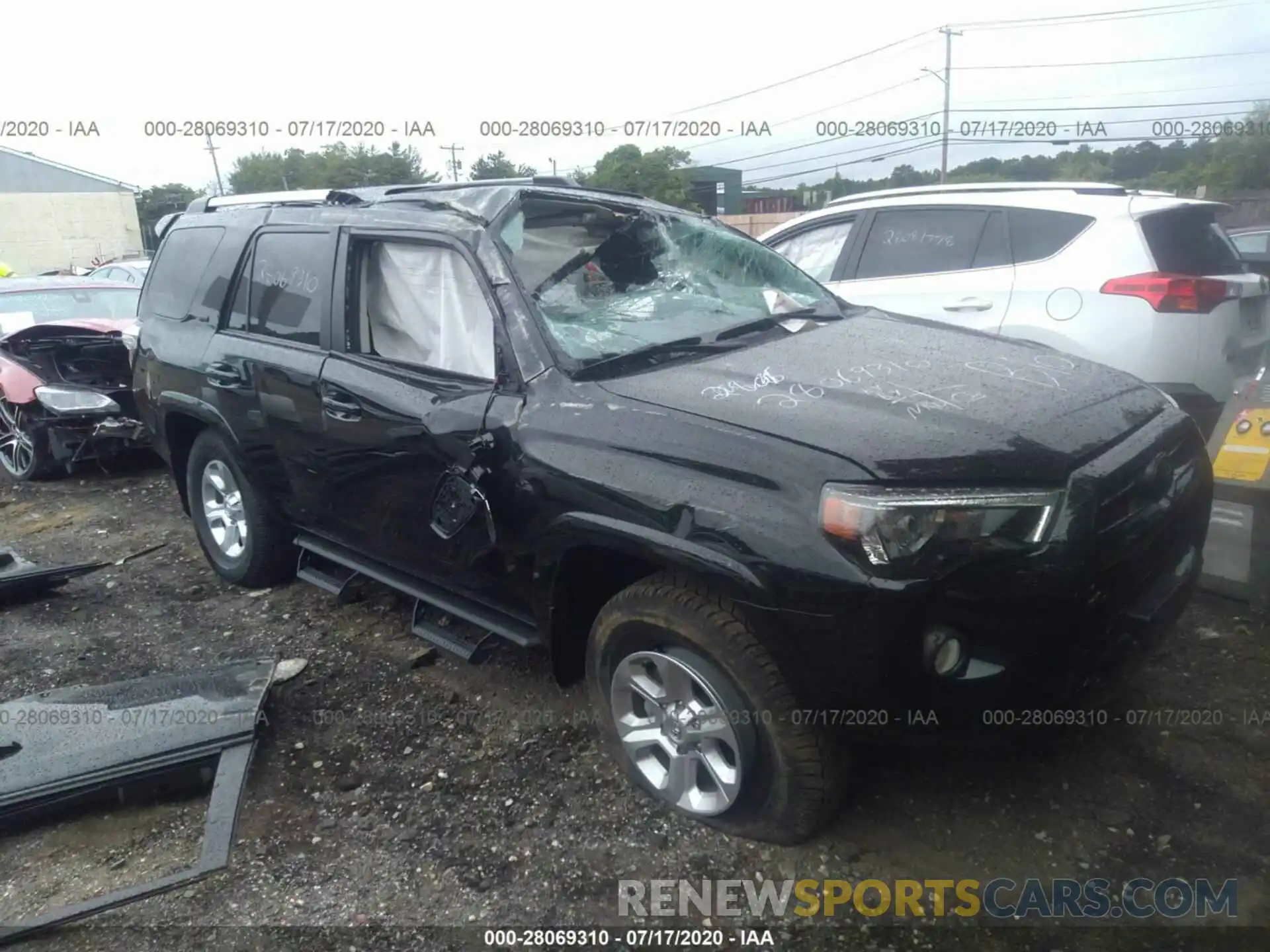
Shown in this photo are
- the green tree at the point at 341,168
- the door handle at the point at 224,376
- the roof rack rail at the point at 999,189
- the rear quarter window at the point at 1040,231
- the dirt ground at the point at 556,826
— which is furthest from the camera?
the green tree at the point at 341,168

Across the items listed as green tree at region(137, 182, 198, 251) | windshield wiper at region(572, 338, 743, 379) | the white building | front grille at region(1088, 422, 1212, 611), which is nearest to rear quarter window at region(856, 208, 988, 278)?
front grille at region(1088, 422, 1212, 611)

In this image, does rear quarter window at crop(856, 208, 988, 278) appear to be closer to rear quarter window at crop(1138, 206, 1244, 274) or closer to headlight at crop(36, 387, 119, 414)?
rear quarter window at crop(1138, 206, 1244, 274)

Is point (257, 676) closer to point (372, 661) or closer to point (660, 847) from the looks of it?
point (372, 661)

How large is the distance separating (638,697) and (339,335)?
6.34 feet

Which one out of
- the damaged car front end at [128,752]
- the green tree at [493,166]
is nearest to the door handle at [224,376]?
the damaged car front end at [128,752]

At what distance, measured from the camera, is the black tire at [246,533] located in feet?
14.9

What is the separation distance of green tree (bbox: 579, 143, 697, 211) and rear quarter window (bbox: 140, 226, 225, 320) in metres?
9.63

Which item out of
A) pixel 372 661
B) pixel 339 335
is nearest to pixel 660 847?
pixel 372 661

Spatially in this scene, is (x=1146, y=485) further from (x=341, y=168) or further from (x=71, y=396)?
(x=341, y=168)

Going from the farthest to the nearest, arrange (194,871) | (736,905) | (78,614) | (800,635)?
1. (78,614)
2. (194,871)
3. (736,905)
4. (800,635)

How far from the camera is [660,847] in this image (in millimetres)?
2826

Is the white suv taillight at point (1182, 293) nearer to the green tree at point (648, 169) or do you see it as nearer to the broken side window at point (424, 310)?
the broken side window at point (424, 310)

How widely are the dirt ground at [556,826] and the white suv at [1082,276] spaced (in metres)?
1.55

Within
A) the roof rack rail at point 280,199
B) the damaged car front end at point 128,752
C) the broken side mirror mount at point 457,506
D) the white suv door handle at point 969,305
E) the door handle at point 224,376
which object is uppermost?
the roof rack rail at point 280,199
